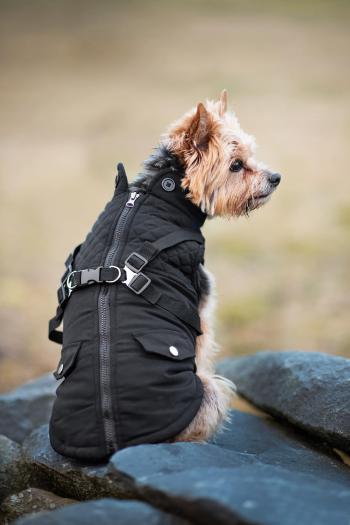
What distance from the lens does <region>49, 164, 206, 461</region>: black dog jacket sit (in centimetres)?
412

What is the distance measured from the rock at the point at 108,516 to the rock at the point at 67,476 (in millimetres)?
695

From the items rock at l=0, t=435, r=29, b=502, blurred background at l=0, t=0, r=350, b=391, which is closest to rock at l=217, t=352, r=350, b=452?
rock at l=0, t=435, r=29, b=502

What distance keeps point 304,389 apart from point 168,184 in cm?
220

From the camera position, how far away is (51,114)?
845 inches

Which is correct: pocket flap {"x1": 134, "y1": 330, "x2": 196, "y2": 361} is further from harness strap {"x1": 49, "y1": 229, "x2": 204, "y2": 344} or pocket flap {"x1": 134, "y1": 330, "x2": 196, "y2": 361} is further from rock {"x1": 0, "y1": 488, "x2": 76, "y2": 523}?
rock {"x1": 0, "y1": 488, "x2": 76, "y2": 523}

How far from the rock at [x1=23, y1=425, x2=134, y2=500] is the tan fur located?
61 centimetres

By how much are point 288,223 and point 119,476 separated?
40.6ft

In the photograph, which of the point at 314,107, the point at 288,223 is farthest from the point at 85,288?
the point at 314,107

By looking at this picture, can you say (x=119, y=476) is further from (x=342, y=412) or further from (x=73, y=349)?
(x=342, y=412)

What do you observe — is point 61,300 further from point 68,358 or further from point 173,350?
point 173,350

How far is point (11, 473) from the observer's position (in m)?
4.91

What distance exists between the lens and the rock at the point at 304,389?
514 centimetres

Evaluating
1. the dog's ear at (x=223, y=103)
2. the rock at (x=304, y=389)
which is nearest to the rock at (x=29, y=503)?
the rock at (x=304, y=389)

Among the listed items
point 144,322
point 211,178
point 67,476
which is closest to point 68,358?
point 144,322
